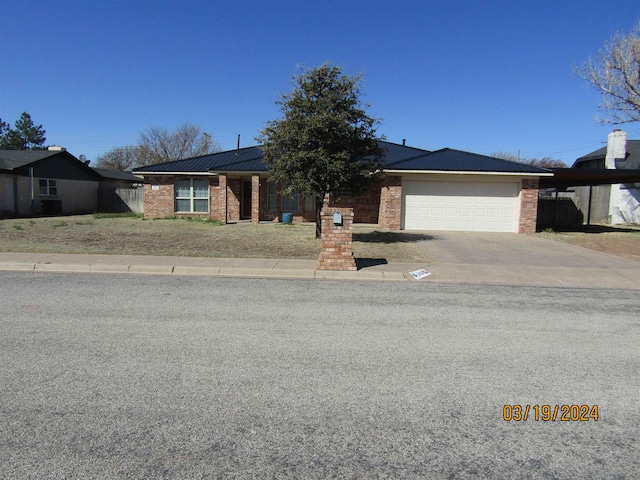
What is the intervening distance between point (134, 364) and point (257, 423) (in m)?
1.70

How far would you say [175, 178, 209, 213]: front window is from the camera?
23078 millimetres

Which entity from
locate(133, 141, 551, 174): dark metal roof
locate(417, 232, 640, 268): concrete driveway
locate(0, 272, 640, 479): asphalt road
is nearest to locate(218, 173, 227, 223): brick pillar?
locate(133, 141, 551, 174): dark metal roof

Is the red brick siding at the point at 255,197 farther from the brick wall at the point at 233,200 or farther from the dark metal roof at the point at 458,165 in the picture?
the dark metal roof at the point at 458,165

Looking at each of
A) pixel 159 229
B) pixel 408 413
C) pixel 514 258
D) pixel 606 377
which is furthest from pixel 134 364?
pixel 159 229

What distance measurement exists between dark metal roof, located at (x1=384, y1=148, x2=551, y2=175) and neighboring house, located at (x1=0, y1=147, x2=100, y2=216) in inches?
843

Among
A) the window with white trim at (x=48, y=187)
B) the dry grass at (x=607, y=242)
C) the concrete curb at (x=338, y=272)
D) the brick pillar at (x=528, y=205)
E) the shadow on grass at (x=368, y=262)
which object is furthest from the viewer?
the window with white trim at (x=48, y=187)

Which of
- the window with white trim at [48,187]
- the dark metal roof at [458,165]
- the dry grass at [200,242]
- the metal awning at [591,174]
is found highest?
the dark metal roof at [458,165]

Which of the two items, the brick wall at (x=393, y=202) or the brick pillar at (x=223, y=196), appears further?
the brick pillar at (x=223, y=196)

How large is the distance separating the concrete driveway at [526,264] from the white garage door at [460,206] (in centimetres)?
386

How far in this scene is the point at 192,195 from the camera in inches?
913

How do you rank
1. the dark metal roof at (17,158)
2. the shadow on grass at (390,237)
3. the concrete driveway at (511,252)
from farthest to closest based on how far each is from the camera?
the dark metal roof at (17,158), the shadow on grass at (390,237), the concrete driveway at (511,252)

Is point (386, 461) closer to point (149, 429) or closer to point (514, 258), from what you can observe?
point (149, 429)

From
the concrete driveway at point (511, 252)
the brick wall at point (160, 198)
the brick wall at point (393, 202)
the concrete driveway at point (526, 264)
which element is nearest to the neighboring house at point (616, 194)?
the concrete driveway at point (511, 252)

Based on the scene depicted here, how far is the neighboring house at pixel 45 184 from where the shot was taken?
24609mm
